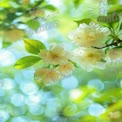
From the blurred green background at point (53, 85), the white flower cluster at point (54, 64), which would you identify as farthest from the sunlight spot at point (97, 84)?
the white flower cluster at point (54, 64)

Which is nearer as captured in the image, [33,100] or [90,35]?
→ [90,35]

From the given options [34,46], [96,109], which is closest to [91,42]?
[34,46]

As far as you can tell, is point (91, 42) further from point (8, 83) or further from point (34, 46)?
point (8, 83)

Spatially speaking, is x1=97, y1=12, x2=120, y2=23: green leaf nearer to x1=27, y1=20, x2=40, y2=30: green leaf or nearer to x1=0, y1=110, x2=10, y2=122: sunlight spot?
x1=27, y1=20, x2=40, y2=30: green leaf

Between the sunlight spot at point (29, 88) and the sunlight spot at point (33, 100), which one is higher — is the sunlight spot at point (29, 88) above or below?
above

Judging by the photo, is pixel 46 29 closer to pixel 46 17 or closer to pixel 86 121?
pixel 46 17

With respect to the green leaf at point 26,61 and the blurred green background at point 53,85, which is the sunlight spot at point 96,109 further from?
the green leaf at point 26,61

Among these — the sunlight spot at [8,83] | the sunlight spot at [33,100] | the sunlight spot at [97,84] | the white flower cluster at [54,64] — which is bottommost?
the sunlight spot at [33,100]
